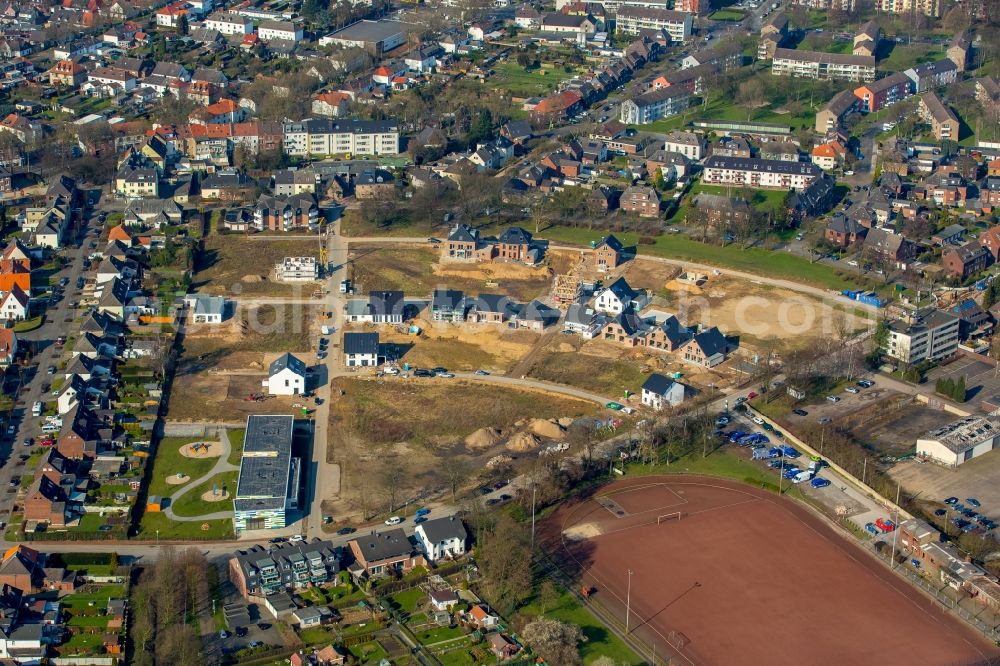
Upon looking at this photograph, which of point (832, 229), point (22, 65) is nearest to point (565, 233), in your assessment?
point (832, 229)

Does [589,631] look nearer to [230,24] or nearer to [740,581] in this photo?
[740,581]

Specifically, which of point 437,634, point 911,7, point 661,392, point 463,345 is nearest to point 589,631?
point 437,634

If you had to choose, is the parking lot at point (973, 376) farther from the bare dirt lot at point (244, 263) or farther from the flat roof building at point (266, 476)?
the bare dirt lot at point (244, 263)

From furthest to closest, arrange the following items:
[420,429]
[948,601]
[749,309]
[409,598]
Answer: [749,309]
[420,429]
[948,601]
[409,598]

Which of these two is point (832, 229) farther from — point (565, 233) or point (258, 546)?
point (258, 546)

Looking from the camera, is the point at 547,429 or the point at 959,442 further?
the point at 547,429

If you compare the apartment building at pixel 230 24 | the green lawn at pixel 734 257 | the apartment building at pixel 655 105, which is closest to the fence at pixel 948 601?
the green lawn at pixel 734 257
